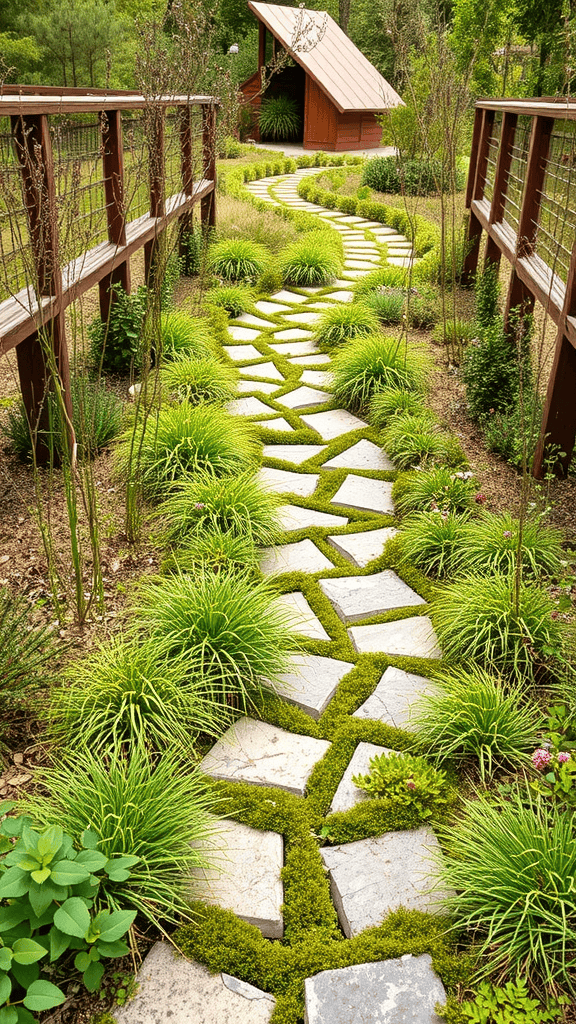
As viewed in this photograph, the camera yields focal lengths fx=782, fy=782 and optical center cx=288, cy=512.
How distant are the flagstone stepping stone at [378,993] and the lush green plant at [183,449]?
2.58m

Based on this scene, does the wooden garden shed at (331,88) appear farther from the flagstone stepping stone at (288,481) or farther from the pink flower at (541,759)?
the pink flower at (541,759)

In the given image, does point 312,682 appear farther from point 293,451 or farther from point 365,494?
point 293,451

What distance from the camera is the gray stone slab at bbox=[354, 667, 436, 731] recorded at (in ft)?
8.78

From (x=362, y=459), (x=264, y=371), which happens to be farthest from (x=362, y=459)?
(x=264, y=371)

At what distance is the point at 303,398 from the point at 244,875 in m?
3.84

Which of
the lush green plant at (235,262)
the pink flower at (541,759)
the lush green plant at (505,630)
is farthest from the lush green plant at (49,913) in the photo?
the lush green plant at (235,262)

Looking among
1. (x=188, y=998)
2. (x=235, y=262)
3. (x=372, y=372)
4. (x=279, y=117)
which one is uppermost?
(x=279, y=117)

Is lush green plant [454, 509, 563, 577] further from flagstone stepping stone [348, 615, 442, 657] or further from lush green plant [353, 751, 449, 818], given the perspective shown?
lush green plant [353, 751, 449, 818]

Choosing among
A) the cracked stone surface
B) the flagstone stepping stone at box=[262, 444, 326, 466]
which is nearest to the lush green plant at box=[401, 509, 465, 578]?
the cracked stone surface

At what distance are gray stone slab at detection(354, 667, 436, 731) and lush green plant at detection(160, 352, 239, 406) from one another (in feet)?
8.38

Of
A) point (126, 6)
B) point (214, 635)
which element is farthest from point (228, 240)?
point (126, 6)

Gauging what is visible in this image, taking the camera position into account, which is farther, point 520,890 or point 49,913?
point 520,890

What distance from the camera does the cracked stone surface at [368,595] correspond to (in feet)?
10.8

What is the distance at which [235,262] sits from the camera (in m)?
8.10
